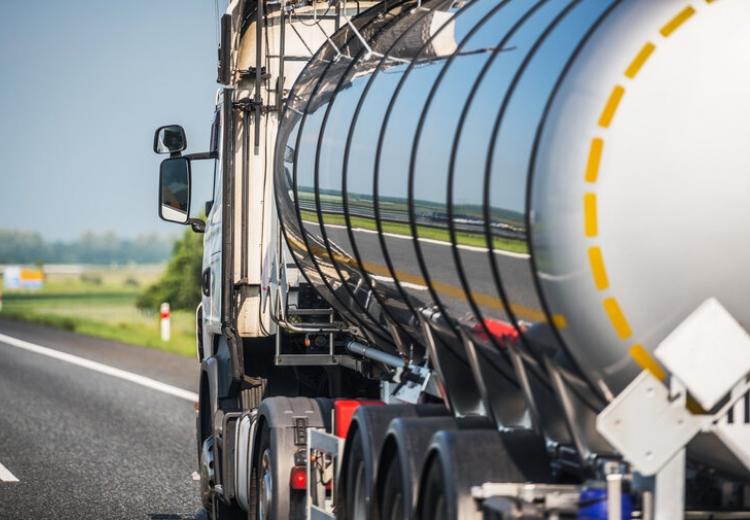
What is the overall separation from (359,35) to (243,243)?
9.12ft

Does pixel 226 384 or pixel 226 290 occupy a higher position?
pixel 226 290

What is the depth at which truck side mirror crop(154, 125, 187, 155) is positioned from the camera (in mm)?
11320

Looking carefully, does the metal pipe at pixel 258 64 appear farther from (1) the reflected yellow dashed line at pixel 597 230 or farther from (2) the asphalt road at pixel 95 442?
(1) the reflected yellow dashed line at pixel 597 230

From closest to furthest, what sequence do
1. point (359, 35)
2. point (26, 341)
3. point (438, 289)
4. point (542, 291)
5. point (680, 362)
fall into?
point (680, 362) → point (542, 291) → point (438, 289) → point (359, 35) → point (26, 341)

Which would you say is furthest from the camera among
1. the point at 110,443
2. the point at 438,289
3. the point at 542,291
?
the point at 110,443

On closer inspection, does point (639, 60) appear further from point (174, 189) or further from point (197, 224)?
point (197, 224)

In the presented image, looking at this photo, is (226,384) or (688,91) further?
(226,384)

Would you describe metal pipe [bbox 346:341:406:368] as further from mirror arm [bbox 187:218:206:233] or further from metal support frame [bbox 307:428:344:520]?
mirror arm [bbox 187:218:206:233]

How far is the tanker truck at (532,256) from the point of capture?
4648 mm

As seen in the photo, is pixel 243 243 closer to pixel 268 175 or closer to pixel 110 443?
pixel 268 175

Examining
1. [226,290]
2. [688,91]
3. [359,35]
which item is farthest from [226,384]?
[688,91]

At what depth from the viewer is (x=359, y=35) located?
823cm

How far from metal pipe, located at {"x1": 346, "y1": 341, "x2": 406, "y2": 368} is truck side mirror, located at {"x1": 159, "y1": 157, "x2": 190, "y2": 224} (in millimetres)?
2148

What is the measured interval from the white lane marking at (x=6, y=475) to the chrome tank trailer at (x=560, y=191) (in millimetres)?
7070
